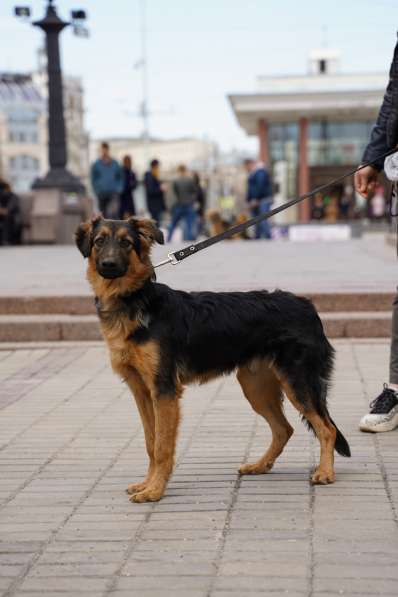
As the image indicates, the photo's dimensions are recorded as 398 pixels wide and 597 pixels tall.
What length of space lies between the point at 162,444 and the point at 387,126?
2521mm

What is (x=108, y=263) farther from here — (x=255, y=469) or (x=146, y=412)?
(x=255, y=469)

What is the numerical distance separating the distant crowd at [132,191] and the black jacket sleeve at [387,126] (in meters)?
16.6

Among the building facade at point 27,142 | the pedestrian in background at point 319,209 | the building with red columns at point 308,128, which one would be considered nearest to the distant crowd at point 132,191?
the pedestrian in background at point 319,209

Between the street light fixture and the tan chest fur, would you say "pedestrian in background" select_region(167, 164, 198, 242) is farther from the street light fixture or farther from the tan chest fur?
the tan chest fur

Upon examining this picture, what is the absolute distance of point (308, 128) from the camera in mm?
51656

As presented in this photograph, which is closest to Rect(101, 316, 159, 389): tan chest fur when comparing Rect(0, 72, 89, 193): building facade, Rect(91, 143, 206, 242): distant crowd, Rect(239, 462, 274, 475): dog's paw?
Rect(239, 462, 274, 475): dog's paw

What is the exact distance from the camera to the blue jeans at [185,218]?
80.9 ft

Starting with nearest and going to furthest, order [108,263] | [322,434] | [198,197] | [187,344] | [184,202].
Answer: [108,263], [187,344], [322,434], [184,202], [198,197]

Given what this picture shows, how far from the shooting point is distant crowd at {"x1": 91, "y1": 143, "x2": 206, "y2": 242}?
23031mm

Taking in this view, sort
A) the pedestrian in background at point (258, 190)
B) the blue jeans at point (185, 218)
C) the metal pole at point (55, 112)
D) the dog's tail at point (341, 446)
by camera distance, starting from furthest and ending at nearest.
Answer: the pedestrian in background at point (258, 190) → the metal pole at point (55, 112) → the blue jeans at point (185, 218) → the dog's tail at point (341, 446)

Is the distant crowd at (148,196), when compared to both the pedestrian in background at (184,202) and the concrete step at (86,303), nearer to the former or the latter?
the pedestrian in background at (184,202)

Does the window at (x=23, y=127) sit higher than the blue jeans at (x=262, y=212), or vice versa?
the window at (x=23, y=127)

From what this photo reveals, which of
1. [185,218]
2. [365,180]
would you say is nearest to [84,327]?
[365,180]

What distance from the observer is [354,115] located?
51219 mm
